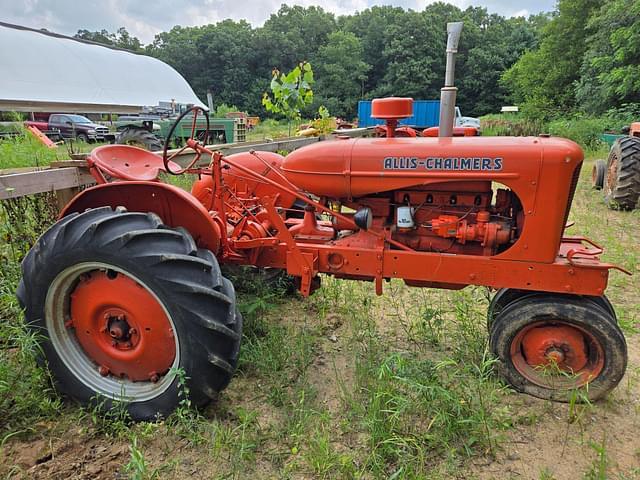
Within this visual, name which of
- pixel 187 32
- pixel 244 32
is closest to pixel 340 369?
pixel 244 32

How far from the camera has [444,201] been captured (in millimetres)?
2602

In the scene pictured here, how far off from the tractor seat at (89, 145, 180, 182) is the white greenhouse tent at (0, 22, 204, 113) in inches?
652

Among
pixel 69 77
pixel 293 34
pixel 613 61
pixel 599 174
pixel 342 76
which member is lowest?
pixel 599 174

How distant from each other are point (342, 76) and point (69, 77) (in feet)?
91.9


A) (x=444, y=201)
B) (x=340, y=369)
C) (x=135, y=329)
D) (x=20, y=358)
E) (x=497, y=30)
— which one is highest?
(x=497, y=30)

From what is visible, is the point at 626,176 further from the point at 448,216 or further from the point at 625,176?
the point at 448,216

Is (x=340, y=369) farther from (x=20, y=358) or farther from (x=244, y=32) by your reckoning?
(x=244, y=32)

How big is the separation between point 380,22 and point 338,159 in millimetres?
52851

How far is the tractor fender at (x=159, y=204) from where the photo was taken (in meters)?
2.49

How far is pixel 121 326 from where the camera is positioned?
7.70ft

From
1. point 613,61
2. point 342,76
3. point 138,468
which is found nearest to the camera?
point 138,468

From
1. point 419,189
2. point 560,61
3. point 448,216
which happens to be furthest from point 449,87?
point 560,61

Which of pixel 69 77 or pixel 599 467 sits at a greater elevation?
pixel 69 77

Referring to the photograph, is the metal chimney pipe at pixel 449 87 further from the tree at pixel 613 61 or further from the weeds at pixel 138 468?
the tree at pixel 613 61
